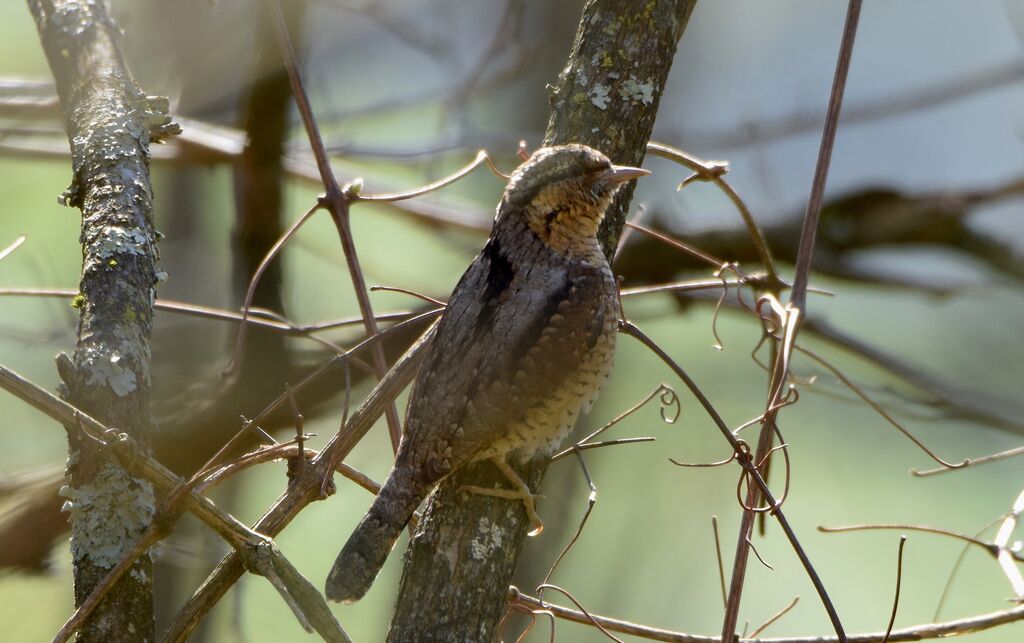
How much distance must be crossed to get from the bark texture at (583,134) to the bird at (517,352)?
0.04 meters

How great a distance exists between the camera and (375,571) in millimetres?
1895

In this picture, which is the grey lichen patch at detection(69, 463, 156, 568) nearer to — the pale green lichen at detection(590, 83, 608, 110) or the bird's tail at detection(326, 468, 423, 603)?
the bird's tail at detection(326, 468, 423, 603)

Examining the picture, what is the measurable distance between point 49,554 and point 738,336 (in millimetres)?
6315

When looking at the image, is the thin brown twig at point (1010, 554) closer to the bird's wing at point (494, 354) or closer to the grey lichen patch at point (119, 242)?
the bird's wing at point (494, 354)

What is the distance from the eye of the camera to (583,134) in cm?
213

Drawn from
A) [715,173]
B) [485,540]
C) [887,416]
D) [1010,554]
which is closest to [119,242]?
[485,540]

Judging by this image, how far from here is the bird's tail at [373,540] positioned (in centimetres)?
188

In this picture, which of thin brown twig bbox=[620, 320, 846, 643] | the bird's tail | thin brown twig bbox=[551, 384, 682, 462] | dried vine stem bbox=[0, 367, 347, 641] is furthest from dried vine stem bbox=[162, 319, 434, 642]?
thin brown twig bbox=[620, 320, 846, 643]

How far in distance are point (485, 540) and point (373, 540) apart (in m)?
A: 0.28

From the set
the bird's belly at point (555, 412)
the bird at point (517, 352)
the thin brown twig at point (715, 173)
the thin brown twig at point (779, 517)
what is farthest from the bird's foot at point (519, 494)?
the thin brown twig at point (715, 173)

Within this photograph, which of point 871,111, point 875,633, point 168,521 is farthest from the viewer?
point 871,111

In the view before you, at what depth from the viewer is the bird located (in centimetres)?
197

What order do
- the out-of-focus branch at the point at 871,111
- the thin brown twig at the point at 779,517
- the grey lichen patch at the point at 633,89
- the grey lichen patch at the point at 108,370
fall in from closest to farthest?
the thin brown twig at the point at 779,517
the grey lichen patch at the point at 108,370
the grey lichen patch at the point at 633,89
the out-of-focus branch at the point at 871,111

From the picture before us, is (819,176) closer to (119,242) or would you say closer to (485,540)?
(485,540)
